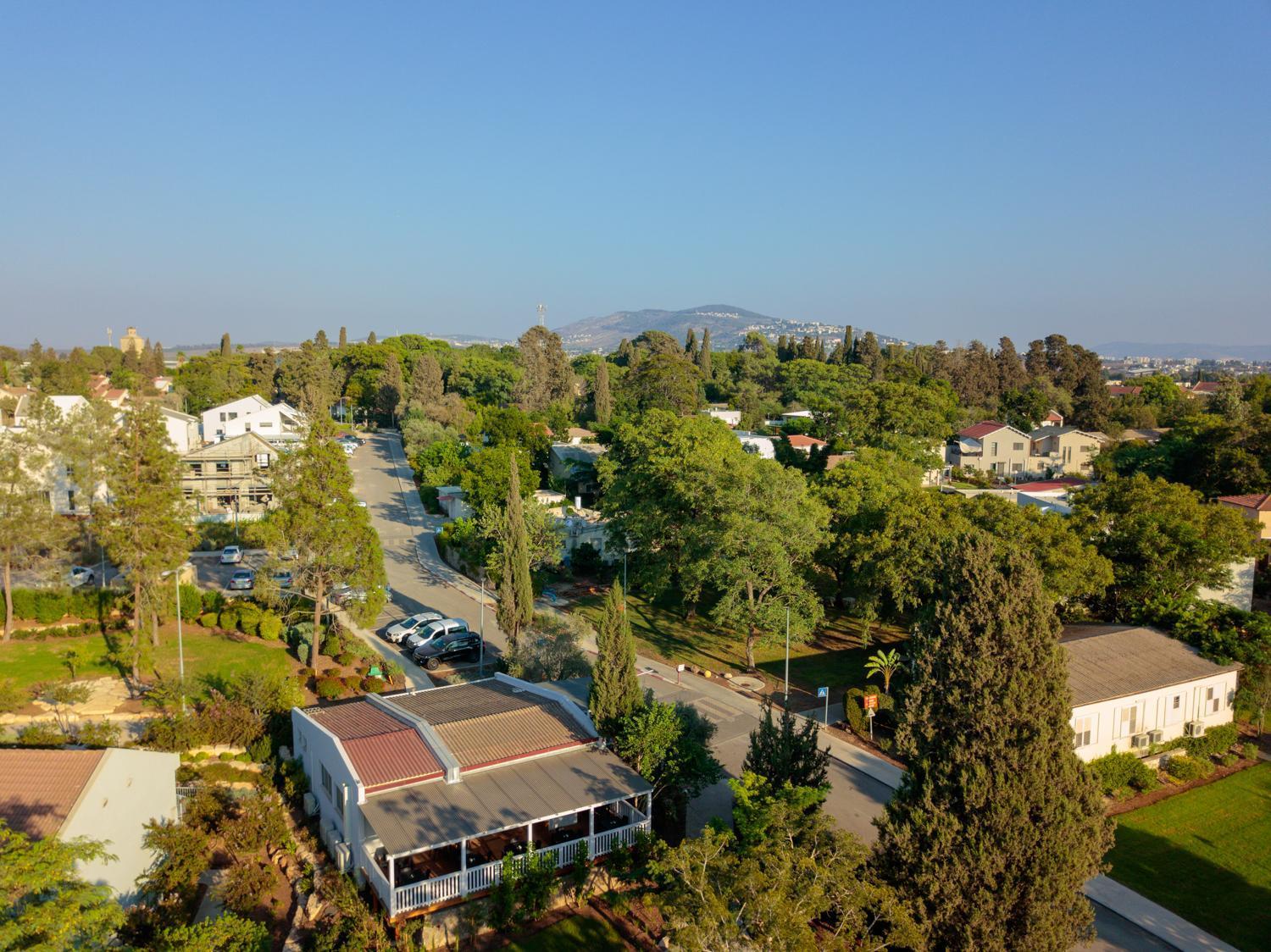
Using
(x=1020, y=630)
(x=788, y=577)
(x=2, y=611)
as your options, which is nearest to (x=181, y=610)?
(x=2, y=611)

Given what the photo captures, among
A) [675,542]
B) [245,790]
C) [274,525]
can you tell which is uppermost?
[274,525]

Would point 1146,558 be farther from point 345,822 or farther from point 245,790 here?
point 245,790

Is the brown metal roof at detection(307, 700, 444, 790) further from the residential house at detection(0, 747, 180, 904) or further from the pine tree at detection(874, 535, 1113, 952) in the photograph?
the pine tree at detection(874, 535, 1113, 952)

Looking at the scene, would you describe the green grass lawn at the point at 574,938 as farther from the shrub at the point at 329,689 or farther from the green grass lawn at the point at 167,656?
the green grass lawn at the point at 167,656

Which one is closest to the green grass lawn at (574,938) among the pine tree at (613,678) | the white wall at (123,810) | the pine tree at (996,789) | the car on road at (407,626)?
the pine tree at (613,678)

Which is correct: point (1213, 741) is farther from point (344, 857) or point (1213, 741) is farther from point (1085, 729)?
point (344, 857)

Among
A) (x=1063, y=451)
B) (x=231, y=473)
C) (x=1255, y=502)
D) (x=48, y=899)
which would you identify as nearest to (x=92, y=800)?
(x=48, y=899)

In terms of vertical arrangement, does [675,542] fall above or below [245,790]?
above
